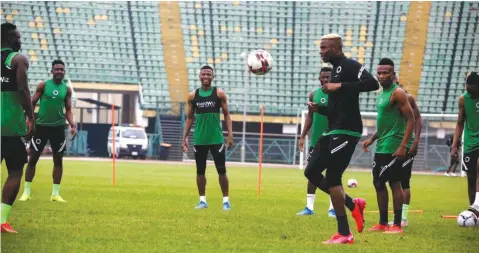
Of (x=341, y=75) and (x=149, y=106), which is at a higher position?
(x=341, y=75)

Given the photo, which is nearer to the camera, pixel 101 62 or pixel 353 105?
pixel 353 105

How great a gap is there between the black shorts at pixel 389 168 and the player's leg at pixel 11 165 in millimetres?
4315

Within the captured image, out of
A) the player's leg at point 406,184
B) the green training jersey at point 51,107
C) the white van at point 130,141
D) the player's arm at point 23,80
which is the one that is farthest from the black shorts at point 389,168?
the white van at point 130,141

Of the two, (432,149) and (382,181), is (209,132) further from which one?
(432,149)

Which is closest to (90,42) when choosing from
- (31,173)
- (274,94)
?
(274,94)

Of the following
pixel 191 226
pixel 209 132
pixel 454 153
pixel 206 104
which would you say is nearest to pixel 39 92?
pixel 206 104

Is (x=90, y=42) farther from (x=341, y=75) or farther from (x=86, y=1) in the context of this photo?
(x=341, y=75)

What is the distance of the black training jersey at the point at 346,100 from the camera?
30.8ft

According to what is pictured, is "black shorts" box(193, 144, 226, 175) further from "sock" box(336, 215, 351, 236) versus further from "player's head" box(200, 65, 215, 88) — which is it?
"sock" box(336, 215, 351, 236)

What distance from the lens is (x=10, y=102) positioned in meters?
9.38

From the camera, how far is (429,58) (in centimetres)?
4841

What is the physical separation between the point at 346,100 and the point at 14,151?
11.5ft

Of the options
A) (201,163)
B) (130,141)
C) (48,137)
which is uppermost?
(48,137)

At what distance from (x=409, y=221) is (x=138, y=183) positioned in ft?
33.9
